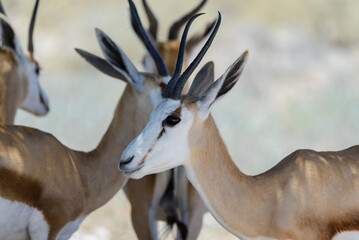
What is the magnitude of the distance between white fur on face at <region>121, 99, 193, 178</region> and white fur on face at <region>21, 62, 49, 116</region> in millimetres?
3101

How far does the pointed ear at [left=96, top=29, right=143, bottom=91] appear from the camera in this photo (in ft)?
16.2

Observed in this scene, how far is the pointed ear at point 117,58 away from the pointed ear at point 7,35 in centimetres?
122

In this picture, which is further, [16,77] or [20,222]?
[16,77]

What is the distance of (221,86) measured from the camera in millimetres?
3936

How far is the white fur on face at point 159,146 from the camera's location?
12.5 feet

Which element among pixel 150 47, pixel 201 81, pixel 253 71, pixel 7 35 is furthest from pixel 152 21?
pixel 253 71

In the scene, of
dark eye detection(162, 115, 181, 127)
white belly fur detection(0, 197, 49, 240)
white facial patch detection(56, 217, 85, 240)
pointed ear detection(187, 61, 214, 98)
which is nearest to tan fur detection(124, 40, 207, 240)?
white facial patch detection(56, 217, 85, 240)

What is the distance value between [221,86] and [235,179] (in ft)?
1.68

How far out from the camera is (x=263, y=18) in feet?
52.7

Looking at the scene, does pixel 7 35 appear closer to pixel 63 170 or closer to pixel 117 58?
pixel 117 58

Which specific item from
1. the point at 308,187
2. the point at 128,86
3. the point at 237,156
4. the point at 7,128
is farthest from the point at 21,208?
the point at 237,156

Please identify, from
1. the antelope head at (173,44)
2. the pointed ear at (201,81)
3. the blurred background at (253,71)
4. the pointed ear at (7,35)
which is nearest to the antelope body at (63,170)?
the pointed ear at (201,81)

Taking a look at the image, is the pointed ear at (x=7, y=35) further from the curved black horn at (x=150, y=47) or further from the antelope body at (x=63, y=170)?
the curved black horn at (x=150, y=47)

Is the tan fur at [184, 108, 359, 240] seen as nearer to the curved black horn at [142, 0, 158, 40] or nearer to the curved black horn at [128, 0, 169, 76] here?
the curved black horn at [128, 0, 169, 76]
